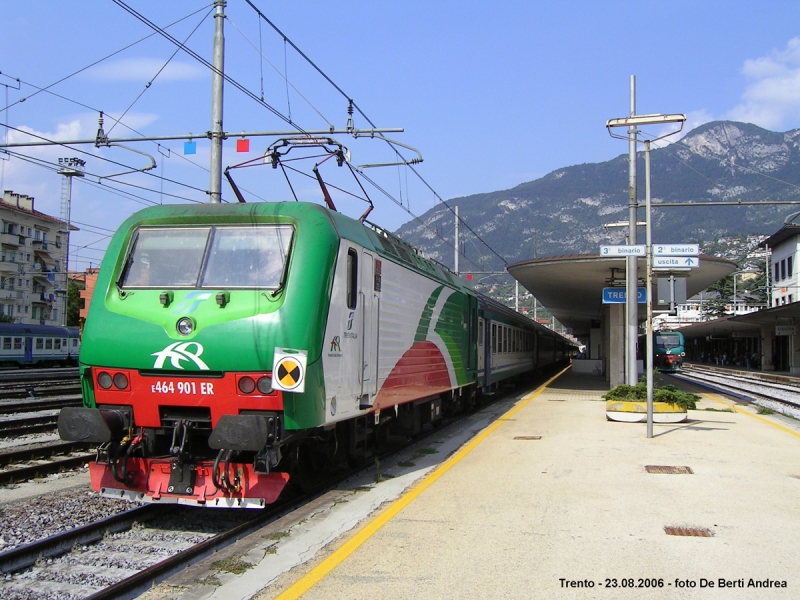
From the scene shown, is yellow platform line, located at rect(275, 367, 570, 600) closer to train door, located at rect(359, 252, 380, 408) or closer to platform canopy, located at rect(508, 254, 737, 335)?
train door, located at rect(359, 252, 380, 408)

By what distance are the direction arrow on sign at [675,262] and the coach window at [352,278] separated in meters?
6.31

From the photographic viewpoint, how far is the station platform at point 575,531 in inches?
183

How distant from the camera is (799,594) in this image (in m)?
4.47

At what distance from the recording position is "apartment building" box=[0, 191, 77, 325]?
188 feet

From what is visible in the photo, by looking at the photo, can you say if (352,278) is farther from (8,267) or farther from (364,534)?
(8,267)

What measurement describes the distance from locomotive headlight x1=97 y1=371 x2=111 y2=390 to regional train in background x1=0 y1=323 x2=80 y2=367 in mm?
35134

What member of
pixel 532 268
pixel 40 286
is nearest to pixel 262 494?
pixel 532 268

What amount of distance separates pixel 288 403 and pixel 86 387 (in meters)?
1.99

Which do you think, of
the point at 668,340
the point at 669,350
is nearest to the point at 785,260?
the point at 668,340

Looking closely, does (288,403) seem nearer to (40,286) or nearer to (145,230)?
(145,230)

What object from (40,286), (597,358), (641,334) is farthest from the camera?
(40,286)

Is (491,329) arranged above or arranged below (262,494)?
above

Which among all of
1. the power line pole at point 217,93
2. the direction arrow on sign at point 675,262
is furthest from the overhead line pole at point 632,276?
the power line pole at point 217,93

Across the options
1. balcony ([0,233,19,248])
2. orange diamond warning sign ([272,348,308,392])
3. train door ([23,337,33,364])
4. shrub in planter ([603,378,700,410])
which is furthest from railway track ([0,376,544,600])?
balcony ([0,233,19,248])
